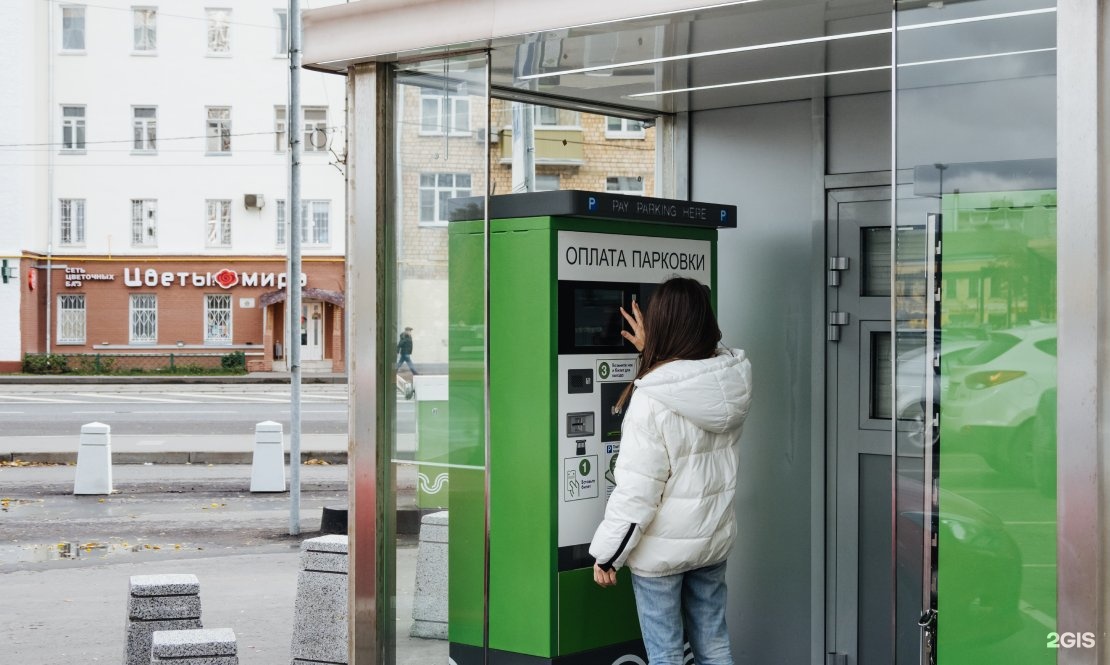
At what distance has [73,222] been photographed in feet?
137

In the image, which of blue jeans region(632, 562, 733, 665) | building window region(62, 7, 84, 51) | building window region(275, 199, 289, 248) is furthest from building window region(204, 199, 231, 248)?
blue jeans region(632, 562, 733, 665)

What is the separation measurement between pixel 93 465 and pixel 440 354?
37.1ft

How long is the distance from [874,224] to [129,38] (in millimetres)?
40510

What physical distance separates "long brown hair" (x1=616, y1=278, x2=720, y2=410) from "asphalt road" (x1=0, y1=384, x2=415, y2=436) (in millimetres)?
18373

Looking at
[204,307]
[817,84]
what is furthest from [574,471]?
[204,307]

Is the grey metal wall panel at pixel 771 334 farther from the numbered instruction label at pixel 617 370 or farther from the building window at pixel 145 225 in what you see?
the building window at pixel 145 225

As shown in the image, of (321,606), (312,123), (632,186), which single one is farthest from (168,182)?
(321,606)

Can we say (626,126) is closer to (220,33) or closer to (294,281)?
(294,281)

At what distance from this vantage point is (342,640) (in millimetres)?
6848

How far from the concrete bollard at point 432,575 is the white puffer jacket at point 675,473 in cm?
97

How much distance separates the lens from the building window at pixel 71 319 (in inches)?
1656

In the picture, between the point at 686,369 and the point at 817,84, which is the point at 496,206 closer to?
the point at 686,369

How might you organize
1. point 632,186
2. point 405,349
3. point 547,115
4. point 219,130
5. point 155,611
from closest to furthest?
point 405,349
point 155,611
point 547,115
point 632,186
point 219,130

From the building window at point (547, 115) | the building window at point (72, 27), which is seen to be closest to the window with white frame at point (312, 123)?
the building window at point (72, 27)
